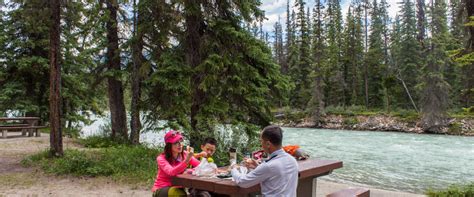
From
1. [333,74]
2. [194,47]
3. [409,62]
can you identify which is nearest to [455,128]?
[409,62]

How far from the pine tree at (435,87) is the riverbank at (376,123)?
810 mm

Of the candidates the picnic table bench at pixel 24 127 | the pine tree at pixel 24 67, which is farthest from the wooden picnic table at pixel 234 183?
the pine tree at pixel 24 67

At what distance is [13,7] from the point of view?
17891 mm

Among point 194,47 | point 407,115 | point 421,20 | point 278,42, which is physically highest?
point 278,42

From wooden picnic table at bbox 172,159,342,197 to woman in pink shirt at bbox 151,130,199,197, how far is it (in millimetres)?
96

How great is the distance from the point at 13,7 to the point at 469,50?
18.5 meters

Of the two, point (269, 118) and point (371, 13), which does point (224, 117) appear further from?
point (371, 13)

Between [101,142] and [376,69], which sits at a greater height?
[376,69]

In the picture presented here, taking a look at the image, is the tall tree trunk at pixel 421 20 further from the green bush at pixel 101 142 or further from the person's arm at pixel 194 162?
the person's arm at pixel 194 162

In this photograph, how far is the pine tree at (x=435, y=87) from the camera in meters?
30.5

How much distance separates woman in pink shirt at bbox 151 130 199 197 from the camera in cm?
389

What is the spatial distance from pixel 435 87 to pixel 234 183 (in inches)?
1309

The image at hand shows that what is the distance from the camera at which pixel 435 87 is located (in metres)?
32.1

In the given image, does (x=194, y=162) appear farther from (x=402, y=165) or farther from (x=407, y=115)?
(x=407, y=115)
